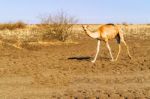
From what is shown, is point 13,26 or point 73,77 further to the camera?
point 13,26

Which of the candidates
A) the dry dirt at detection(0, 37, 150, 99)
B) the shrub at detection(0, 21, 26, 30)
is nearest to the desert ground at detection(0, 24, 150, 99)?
the dry dirt at detection(0, 37, 150, 99)

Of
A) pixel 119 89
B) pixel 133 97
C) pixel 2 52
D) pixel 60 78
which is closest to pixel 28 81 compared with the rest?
pixel 60 78

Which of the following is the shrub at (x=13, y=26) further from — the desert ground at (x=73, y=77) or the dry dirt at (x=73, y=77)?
the dry dirt at (x=73, y=77)

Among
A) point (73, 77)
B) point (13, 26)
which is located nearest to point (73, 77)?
point (73, 77)

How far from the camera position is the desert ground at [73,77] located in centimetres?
1411

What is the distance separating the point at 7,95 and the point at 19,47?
48.1ft

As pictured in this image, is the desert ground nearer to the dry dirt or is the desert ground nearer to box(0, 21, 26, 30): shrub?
the dry dirt

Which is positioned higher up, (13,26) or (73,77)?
(13,26)

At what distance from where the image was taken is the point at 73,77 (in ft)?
56.2

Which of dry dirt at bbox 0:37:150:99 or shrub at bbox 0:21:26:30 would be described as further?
shrub at bbox 0:21:26:30

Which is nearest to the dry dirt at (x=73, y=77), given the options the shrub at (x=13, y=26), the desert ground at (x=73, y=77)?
the desert ground at (x=73, y=77)

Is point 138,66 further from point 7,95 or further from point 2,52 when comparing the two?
point 2,52

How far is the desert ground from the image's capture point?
14109 millimetres

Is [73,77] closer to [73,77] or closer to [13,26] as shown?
[73,77]
